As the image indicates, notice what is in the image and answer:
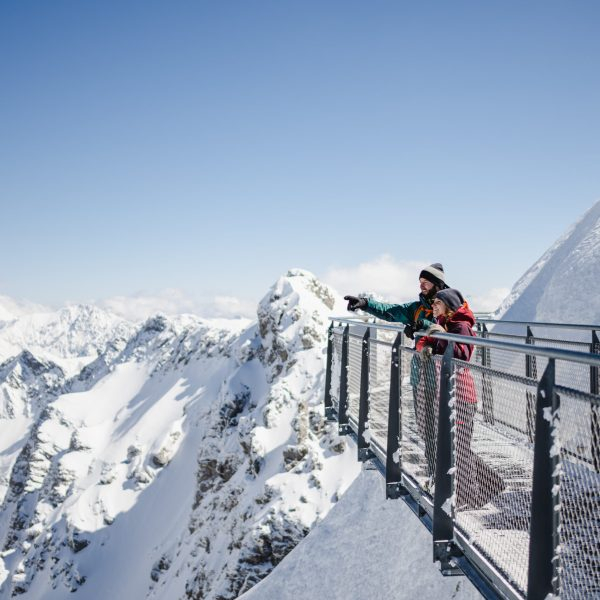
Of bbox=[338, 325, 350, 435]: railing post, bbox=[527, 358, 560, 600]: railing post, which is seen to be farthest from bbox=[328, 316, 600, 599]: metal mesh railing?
bbox=[338, 325, 350, 435]: railing post

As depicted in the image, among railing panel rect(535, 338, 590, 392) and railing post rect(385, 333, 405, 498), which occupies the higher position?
railing panel rect(535, 338, 590, 392)

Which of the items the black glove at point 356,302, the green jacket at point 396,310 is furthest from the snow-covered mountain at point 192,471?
the green jacket at point 396,310

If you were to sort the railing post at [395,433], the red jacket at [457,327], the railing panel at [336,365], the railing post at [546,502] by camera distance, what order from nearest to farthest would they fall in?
the railing post at [546,502] → the red jacket at [457,327] → the railing post at [395,433] → the railing panel at [336,365]

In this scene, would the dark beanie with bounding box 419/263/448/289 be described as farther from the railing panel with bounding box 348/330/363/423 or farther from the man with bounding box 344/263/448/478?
the railing panel with bounding box 348/330/363/423

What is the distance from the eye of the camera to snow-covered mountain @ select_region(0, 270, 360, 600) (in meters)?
33.8

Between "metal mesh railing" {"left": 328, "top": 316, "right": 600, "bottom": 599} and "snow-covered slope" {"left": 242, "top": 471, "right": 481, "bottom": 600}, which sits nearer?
"metal mesh railing" {"left": 328, "top": 316, "right": 600, "bottom": 599}

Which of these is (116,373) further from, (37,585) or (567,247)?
(567,247)

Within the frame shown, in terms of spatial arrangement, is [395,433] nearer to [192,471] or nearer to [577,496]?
[577,496]

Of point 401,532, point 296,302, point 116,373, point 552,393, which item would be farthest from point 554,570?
point 116,373

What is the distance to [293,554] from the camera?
9336 mm

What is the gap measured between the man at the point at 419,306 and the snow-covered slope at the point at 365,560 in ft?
9.43

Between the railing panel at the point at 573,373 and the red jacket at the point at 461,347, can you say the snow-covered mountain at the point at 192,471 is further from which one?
the red jacket at the point at 461,347

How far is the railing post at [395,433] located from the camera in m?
5.31

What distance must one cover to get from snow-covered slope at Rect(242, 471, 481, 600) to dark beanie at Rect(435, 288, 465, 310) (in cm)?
310
